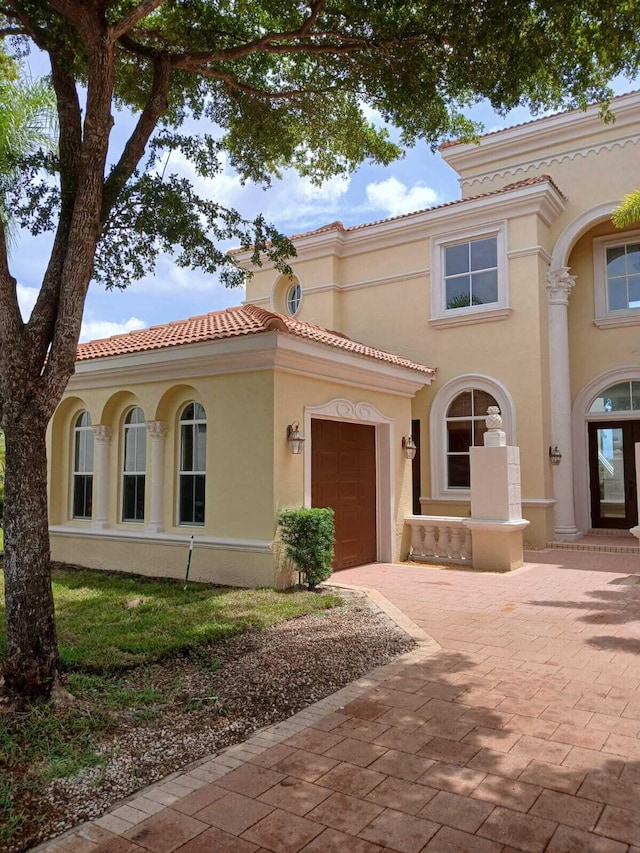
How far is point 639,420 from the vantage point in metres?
14.6

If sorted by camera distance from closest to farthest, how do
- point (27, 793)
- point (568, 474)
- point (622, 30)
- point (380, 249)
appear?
1. point (27, 793)
2. point (622, 30)
3. point (568, 474)
4. point (380, 249)

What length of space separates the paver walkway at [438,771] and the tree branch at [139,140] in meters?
5.03

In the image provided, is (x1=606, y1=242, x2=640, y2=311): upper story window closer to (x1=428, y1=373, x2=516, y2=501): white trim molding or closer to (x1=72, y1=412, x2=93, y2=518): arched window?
(x1=428, y1=373, x2=516, y2=501): white trim molding

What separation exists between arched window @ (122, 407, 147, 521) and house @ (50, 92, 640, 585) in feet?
0.12

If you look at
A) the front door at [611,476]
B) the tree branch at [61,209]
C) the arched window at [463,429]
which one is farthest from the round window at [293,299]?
the tree branch at [61,209]

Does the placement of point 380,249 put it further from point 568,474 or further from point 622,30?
point 622,30

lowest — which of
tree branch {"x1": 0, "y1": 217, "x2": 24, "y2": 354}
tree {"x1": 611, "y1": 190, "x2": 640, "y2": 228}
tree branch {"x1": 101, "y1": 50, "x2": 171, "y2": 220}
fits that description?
tree branch {"x1": 0, "y1": 217, "x2": 24, "y2": 354}

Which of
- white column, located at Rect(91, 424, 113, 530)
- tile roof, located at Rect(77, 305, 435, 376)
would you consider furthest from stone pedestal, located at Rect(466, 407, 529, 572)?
white column, located at Rect(91, 424, 113, 530)

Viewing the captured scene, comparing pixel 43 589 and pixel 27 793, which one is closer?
pixel 27 793

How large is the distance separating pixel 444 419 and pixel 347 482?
455 centimetres

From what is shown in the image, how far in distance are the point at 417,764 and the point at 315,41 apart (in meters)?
8.36

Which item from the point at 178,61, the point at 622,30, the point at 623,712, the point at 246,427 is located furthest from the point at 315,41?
the point at 623,712

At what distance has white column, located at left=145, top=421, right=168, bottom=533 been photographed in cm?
1066

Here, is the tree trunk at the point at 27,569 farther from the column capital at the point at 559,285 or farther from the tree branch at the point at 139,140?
the column capital at the point at 559,285
